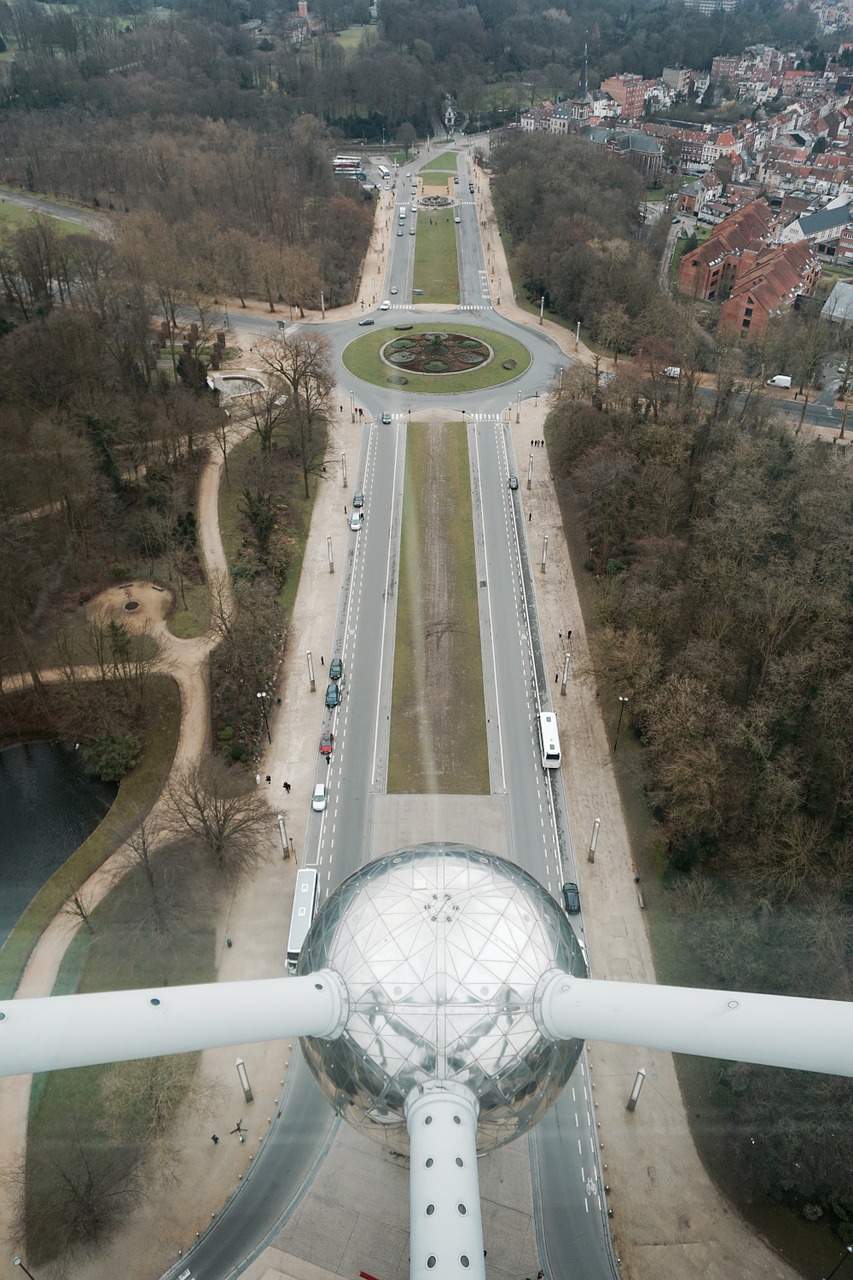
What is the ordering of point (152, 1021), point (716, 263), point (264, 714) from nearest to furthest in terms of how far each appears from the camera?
point (152, 1021)
point (264, 714)
point (716, 263)

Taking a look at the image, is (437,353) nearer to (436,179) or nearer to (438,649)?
(438,649)

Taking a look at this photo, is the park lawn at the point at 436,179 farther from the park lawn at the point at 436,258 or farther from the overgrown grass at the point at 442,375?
the overgrown grass at the point at 442,375

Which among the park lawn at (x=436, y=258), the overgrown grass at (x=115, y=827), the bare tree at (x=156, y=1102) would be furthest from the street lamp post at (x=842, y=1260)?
the park lawn at (x=436, y=258)

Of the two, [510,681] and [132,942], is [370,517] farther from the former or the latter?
[132,942]

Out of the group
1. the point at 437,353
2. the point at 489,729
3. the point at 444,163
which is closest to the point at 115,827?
the point at 489,729

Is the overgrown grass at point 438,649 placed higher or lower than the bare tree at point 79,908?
higher

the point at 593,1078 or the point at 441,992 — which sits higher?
the point at 441,992

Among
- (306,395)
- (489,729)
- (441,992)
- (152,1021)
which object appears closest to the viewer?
(152,1021)
